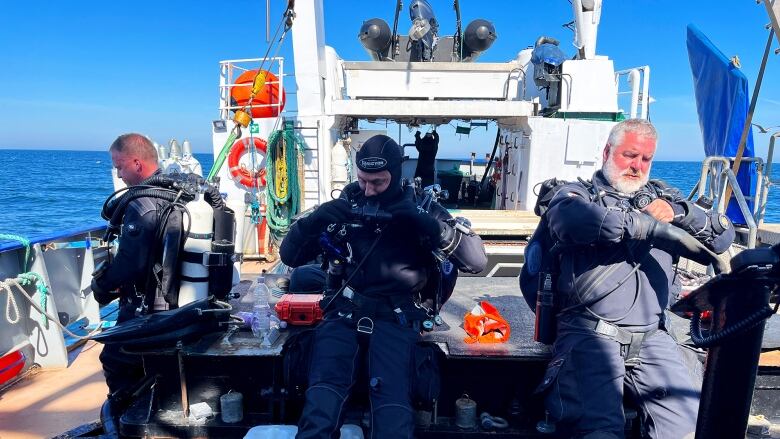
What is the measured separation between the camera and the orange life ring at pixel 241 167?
7703 mm

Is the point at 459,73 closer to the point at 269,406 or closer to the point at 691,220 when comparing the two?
the point at 691,220

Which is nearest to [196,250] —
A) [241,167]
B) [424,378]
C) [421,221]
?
[421,221]

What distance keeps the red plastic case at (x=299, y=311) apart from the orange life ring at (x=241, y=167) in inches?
212

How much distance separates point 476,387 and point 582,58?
19.6ft

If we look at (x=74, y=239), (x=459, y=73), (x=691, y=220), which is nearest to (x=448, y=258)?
(x=691, y=220)

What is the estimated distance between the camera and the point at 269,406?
242 cm

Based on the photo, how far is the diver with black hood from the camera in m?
2.14

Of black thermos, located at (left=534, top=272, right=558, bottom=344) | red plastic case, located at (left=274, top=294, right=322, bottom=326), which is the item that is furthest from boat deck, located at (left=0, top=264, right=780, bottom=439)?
red plastic case, located at (left=274, top=294, right=322, bottom=326)

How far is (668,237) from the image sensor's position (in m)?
1.99

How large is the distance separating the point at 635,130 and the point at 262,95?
665 cm

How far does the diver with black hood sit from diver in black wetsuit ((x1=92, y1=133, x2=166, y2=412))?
829 millimetres

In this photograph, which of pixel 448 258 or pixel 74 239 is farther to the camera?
pixel 74 239

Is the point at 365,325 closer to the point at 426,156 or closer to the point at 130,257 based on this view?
the point at 130,257

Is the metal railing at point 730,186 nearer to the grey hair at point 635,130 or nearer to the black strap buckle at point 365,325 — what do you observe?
the grey hair at point 635,130
